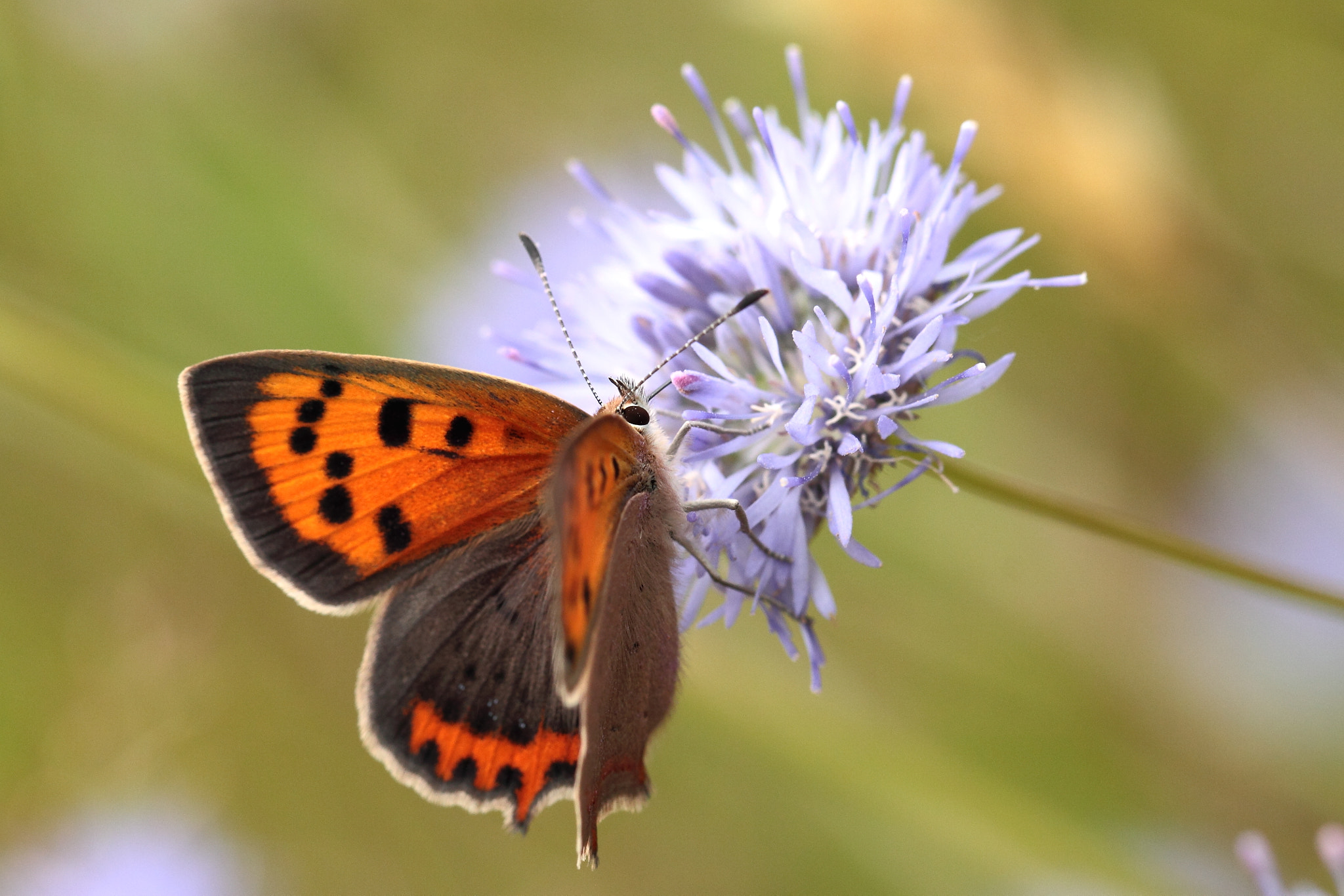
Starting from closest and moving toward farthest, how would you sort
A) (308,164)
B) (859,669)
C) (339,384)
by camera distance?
(339,384)
(859,669)
(308,164)

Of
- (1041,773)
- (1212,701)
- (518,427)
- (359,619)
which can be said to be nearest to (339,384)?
(518,427)

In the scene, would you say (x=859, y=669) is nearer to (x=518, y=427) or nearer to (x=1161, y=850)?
(x=1161, y=850)

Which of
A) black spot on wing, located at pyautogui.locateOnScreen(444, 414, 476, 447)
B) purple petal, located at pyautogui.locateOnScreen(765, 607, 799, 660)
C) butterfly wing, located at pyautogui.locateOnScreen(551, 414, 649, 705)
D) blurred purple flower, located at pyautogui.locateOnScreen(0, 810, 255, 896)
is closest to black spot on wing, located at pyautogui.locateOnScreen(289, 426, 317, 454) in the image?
black spot on wing, located at pyautogui.locateOnScreen(444, 414, 476, 447)

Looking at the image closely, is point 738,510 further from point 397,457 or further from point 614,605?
point 397,457

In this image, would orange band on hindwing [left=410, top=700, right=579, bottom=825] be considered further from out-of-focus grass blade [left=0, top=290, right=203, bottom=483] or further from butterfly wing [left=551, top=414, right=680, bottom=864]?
out-of-focus grass blade [left=0, top=290, right=203, bottom=483]

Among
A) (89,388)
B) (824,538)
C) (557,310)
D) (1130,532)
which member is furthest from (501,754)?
(824,538)

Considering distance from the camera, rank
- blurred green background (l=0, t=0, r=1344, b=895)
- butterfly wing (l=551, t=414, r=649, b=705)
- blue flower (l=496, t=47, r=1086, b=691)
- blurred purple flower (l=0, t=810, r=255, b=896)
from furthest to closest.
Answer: blurred purple flower (l=0, t=810, r=255, b=896) < blurred green background (l=0, t=0, r=1344, b=895) < blue flower (l=496, t=47, r=1086, b=691) < butterfly wing (l=551, t=414, r=649, b=705)
